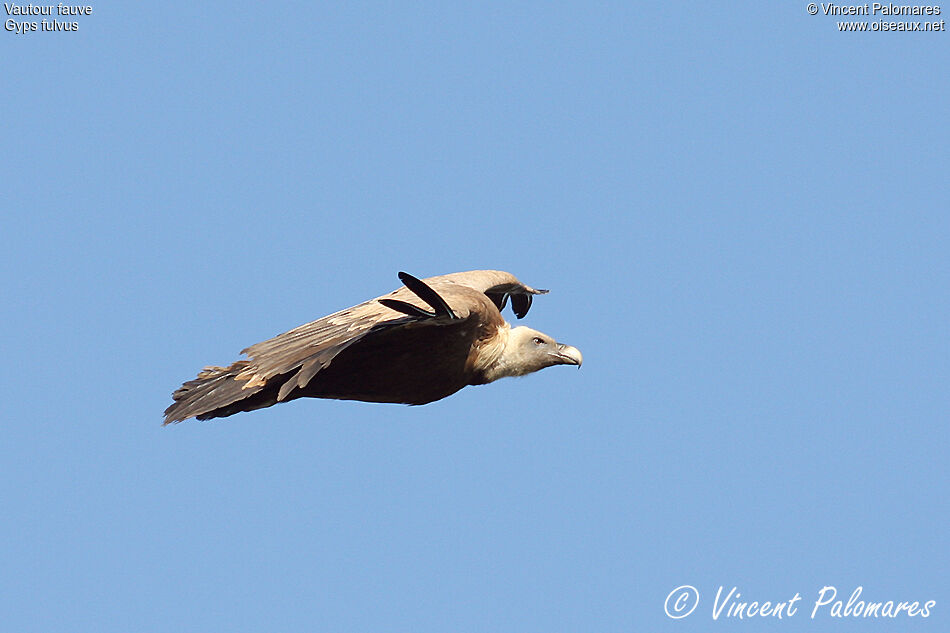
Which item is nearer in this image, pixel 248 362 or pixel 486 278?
pixel 248 362

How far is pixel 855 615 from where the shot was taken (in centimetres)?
967

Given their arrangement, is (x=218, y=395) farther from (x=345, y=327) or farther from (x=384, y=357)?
(x=384, y=357)

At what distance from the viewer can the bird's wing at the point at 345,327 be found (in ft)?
29.4

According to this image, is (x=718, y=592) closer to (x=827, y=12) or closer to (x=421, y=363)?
(x=421, y=363)

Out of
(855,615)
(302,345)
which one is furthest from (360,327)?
(855,615)

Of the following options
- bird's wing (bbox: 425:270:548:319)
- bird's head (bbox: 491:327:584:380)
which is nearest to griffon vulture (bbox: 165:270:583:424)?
bird's head (bbox: 491:327:584:380)

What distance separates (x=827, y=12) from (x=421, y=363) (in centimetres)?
497

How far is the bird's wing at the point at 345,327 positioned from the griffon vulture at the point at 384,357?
1 centimetres

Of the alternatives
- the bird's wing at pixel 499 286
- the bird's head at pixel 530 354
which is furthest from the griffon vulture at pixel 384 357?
the bird's wing at pixel 499 286

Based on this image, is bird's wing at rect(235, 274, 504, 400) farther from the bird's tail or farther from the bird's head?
the bird's head

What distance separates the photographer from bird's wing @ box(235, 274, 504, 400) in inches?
353

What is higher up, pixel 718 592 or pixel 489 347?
pixel 489 347

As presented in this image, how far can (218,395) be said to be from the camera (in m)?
9.75

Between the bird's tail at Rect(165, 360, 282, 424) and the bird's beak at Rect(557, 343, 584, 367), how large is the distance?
8.24 feet
